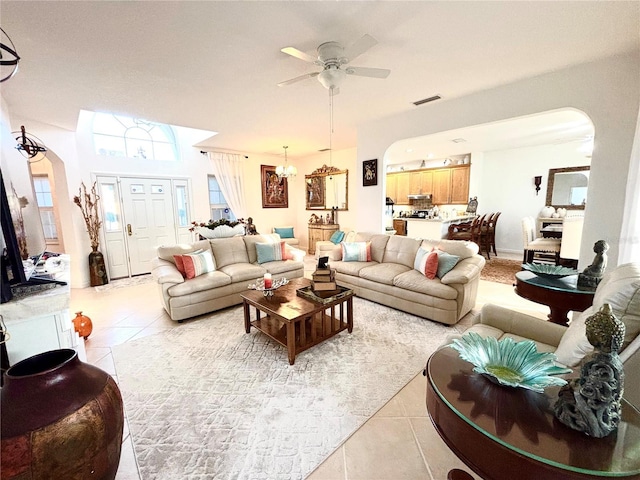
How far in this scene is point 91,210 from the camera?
4.67m

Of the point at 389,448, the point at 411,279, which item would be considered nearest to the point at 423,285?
the point at 411,279

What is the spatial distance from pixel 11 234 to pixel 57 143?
3826 millimetres

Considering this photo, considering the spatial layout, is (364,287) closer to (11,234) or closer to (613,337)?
(613,337)

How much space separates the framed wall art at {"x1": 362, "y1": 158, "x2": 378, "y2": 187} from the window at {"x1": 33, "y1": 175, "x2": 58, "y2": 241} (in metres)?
6.10

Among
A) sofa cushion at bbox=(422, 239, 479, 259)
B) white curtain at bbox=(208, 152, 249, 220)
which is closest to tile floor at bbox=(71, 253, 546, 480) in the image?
sofa cushion at bbox=(422, 239, 479, 259)

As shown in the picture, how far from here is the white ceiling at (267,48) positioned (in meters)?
1.80

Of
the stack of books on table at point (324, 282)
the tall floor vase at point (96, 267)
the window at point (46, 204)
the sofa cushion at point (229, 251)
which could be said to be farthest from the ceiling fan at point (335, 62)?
the window at point (46, 204)

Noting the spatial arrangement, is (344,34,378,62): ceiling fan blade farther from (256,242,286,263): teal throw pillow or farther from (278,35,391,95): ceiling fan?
(256,242,286,263): teal throw pillow

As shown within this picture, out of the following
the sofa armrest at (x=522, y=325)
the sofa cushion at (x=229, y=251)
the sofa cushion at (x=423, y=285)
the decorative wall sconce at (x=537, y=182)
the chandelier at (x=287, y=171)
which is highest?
the chandelier at (x=287, y=171)

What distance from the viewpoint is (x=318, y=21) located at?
192cm

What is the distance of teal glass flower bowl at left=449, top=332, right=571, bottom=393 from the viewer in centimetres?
98

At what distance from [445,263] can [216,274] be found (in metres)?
2.97

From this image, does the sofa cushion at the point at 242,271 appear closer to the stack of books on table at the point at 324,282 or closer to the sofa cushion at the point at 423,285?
the stack of books on table at the point at 324,282

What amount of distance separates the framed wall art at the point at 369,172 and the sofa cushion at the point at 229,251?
2.39m
